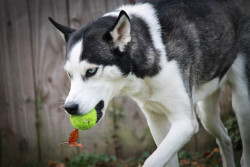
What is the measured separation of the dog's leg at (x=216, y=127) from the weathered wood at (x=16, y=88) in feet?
6.97

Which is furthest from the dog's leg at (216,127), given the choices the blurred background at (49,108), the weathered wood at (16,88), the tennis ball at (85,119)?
the weathered wood at (16,88)

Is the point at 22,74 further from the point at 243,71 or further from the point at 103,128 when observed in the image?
the point at 243,71

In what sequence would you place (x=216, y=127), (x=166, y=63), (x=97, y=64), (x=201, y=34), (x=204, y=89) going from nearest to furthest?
Answer: (x=97, y=64)
(x=166, y=63)
(x=201, y=34)
(x=204, y=89)
(x=216, y=127)

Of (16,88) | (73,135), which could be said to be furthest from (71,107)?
(16,88)

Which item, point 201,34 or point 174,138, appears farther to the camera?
point 201,34

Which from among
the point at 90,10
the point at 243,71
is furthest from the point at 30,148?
the point at 243,71

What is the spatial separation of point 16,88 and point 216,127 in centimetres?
245

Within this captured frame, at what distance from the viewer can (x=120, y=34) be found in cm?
280

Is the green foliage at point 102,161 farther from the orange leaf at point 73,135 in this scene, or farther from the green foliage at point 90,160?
the orange leaf at point 73,135

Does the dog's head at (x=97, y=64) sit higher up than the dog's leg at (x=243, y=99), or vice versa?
the dog's head at (x=97, y=64)

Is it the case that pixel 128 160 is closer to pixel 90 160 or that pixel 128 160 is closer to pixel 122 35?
pixel 90 160

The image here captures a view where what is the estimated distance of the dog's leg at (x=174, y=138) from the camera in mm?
2814

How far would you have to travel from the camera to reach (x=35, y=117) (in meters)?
4.80

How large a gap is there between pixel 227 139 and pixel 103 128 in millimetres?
1575
